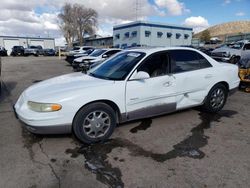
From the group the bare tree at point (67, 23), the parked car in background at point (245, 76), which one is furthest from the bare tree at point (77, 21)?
the parked car in background at point (245, 76)

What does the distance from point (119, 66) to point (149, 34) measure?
117 ft

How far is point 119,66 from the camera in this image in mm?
4062

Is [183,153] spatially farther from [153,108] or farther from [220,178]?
[153,108]

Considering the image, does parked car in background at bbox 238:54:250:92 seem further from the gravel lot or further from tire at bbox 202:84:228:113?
the gravel lot

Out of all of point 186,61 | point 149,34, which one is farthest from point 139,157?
point 149,34

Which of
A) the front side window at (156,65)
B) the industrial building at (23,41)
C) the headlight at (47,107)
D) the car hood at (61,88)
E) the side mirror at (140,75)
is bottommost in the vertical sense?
the headlight at (47,107)

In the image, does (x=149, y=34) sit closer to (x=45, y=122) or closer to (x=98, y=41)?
(x=98, y=41)

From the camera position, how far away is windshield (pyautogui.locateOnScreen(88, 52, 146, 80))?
12.4 feet

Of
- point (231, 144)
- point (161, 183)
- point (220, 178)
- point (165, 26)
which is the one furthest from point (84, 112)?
point (165, 26)

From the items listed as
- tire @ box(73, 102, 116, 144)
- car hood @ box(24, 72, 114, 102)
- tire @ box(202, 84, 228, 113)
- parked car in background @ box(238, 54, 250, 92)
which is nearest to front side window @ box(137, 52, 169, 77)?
car hood @ box(24, 72, 114, 102)

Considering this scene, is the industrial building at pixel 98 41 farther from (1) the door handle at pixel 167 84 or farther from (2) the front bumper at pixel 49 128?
(2) the front bumper at pixel 49 128

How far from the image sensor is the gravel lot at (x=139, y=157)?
2592 mm

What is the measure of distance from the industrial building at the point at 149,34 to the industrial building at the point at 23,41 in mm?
26103

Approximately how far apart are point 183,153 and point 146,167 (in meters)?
0.71
